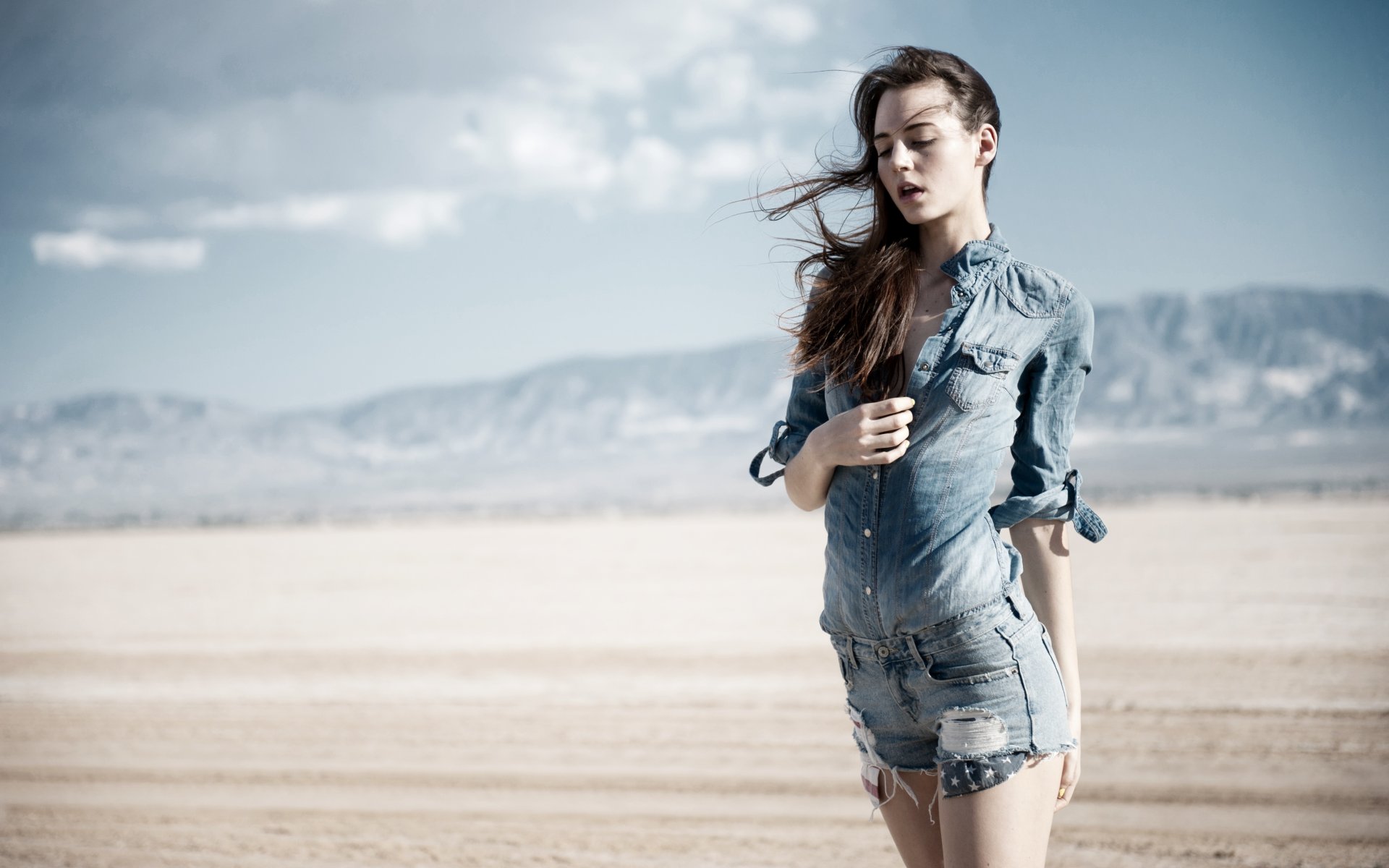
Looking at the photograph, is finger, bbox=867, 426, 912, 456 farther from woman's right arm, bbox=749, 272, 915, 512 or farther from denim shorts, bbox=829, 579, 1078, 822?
denim shorts, bbox=829, 579, 1078, 822

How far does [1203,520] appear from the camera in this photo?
2419 centimetres

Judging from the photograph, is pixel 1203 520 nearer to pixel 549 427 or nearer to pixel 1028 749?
pixel 1028 749

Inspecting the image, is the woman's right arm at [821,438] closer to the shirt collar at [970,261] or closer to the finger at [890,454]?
the finger at [890,454]

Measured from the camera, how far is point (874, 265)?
69.7 inches

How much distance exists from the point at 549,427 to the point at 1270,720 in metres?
171

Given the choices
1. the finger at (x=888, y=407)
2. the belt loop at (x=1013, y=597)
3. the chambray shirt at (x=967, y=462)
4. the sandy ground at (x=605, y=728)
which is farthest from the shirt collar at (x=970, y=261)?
the sandy ground at (x=605, y=728)

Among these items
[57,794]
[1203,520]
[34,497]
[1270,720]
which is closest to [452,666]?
[57,794]

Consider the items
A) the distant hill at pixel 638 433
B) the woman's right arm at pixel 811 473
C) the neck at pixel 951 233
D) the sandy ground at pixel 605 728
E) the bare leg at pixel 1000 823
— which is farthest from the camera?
the distant hill at pixel 638 433

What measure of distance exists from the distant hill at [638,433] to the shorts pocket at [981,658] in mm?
49382

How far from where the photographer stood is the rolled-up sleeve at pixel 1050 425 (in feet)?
5.50

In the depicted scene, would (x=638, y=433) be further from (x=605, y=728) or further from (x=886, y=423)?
(x=886, y=423)

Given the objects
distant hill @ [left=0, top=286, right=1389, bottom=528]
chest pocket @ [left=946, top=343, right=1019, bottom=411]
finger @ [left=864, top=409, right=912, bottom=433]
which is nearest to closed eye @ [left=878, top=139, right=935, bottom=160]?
chest pocket @ [left=946, top=343, right=1019, bottom=411]

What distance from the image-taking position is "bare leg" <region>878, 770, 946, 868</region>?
1.70 metres

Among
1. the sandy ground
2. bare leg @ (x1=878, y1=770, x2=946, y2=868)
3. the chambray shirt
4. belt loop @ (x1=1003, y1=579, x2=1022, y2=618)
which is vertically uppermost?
the chambray shirt
